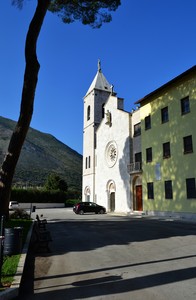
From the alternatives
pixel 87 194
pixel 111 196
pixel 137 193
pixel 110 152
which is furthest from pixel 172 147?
pixel 87 194

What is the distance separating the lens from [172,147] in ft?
83.9

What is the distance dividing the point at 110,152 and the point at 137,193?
8.69 m

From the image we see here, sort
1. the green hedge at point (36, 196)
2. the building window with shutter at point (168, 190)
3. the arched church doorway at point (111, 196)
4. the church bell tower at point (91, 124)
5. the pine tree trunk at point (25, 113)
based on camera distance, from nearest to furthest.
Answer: the pine tree trunk at point (25, 113) < the building window with shutter at point (168, 190) < the arched church doorway at point (111, 196) < the church bell tower at point (91, 124) < the green hedge at point (36, 196)

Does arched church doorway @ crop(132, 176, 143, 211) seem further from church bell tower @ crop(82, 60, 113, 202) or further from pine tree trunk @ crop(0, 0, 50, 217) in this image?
pine tree trunk @ crop(0, 0, 50, 217)

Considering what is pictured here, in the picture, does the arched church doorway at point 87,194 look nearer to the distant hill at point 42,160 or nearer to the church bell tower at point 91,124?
the church bell tower at point 91,124

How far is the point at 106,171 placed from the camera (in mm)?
39250

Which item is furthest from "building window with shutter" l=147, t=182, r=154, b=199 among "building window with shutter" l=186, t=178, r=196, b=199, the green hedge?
the green hedge

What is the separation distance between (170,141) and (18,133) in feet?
50.6

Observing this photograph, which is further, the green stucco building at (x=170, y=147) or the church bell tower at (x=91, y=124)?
the church bell tower at (x=91, y=124)

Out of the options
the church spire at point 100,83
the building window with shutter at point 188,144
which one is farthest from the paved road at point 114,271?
the church spire at point 100,83

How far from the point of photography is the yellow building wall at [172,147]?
23578 mm

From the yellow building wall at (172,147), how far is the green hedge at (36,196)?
3119 centimetres

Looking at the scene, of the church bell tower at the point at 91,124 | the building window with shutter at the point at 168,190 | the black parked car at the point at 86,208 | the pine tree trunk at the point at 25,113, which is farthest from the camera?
the church bell tower at the point at 91,124

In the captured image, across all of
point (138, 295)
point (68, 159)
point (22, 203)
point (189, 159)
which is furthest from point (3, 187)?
point (68, 159)
